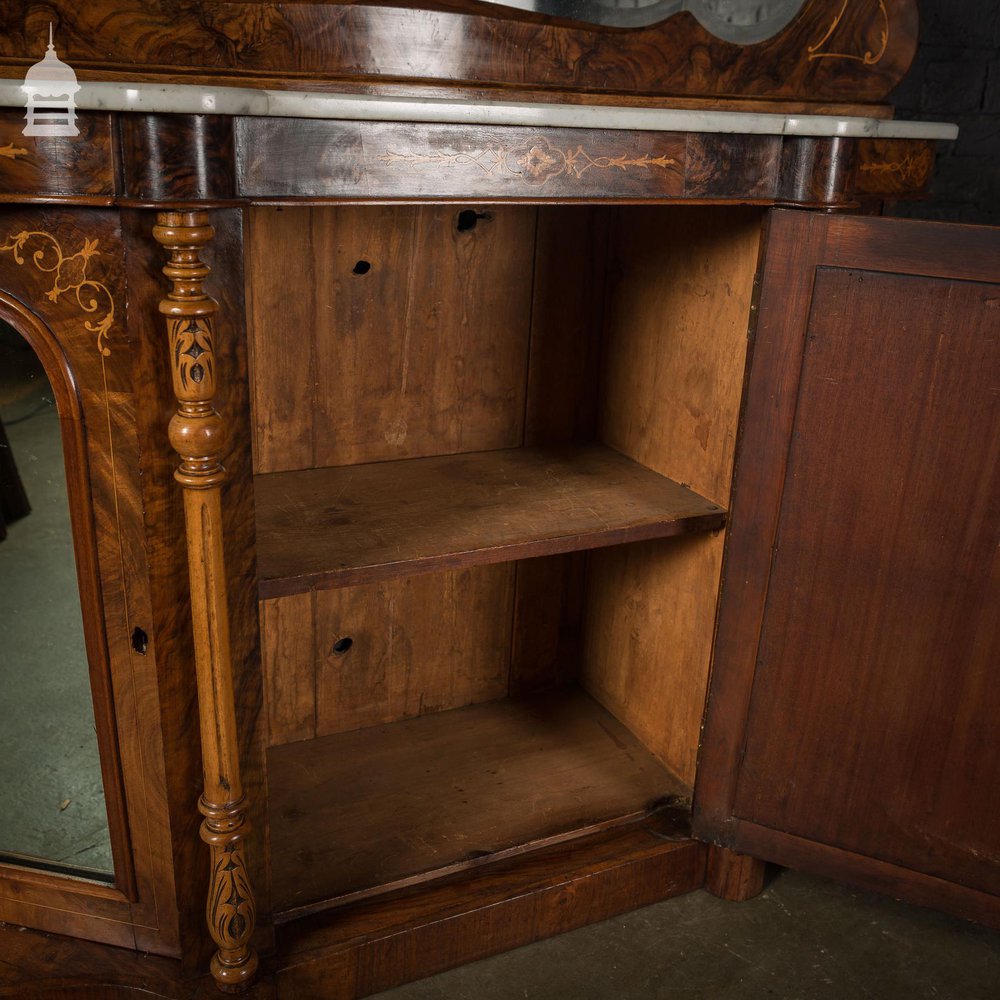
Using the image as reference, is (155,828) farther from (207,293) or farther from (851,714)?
(851,714)

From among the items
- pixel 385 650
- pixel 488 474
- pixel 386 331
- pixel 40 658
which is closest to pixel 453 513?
pixel 488 474

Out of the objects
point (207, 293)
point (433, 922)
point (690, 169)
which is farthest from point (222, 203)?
point (433, 922)

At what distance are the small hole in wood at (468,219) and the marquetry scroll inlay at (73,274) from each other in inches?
33.9

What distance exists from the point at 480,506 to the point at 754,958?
3.16 ft

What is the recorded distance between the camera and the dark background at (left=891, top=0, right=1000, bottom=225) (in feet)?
7.63

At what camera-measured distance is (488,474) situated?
1.97 metres

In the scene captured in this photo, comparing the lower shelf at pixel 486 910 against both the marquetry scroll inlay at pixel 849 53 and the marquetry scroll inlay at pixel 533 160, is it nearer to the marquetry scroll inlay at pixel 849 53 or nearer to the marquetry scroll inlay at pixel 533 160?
the marquetry scroll inlay at pixel 533 160

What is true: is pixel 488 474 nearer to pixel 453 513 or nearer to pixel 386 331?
pixel 453 513

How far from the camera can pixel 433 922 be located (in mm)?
1732

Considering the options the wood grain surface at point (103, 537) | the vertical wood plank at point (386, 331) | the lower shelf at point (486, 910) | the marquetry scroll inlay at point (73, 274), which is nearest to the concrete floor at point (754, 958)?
the lower shelf at point (486, 910)

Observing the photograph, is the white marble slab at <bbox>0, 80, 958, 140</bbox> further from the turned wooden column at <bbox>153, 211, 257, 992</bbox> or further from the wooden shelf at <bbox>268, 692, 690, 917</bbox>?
the wooden shelf at <bbox>268, 692, 690, 917</bbox>

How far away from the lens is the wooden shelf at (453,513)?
1.56m

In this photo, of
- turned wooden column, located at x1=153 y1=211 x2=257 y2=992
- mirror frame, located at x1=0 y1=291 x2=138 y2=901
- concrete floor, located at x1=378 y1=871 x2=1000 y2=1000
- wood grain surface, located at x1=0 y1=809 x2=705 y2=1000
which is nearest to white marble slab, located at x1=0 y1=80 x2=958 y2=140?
turned wooden column, located at x1=153 y1=211 x2=257 y2=992

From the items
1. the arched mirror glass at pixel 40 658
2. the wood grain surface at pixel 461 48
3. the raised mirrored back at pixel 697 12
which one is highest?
the raised mirrored back at pixel 697 12
